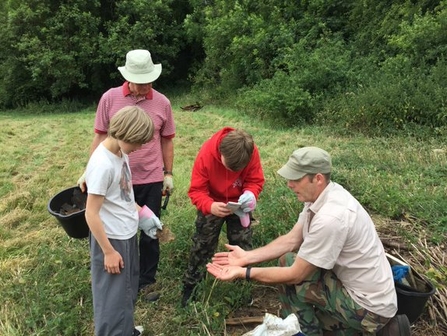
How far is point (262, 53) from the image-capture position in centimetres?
1238

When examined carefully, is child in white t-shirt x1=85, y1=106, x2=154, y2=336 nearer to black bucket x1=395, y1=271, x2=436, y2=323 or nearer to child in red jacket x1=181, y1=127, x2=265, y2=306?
child in red jacket x1=181, y1=127, x2=265, y2=306

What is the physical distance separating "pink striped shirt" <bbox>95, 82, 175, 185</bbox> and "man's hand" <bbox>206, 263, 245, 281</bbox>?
86 centimetres

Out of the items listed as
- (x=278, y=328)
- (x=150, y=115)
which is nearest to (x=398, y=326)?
(x=278, y=328)

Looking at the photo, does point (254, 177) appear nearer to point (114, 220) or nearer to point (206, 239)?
point (206, 239)

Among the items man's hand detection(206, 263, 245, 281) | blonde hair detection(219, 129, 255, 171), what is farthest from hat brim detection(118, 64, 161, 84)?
man's hand detection(206, 263, 245, 281)

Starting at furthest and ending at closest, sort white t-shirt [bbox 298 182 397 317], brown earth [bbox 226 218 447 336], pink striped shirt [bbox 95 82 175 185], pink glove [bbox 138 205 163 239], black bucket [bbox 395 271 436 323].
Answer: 1. pink striped shirt [bbox 95 82 175 185]
2. brown earth [bbox 226 218 447 336]
3. pink glove [bbox 138 205 163 239]
4. black bucket [bbox 395 271 436 323]
5. white t-shirt [bbox 298 182 397 317]

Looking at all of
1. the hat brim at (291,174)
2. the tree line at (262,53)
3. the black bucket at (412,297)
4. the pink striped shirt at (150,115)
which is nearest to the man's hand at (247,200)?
the hat brim at (291,174)

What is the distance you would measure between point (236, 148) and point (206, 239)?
2.67 ft

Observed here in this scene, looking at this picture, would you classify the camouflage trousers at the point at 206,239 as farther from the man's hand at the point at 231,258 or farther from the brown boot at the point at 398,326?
the brown boot at the point at 398,326

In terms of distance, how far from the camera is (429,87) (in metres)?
6.93

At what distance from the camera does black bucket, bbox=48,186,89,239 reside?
8.69 feet

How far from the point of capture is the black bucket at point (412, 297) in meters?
2.30

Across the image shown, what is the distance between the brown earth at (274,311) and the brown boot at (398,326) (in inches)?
22.7

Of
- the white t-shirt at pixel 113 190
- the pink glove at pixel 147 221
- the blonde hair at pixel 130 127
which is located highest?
the blonde hair at pixel 130 127
